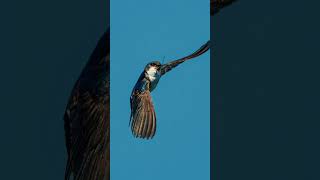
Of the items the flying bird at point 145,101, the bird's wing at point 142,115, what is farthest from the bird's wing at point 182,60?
the bird's wing at point 142,115

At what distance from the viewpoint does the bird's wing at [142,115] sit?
15.3 ft

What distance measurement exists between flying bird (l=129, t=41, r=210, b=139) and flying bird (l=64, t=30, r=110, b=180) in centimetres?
31

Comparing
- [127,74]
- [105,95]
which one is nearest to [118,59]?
[127,74]

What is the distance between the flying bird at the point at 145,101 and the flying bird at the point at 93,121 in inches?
12.0

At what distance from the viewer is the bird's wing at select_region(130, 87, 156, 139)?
4648mm

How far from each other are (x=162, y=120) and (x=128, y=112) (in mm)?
159

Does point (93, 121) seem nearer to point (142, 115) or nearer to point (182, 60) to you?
point (142, 115)

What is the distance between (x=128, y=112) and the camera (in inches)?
183

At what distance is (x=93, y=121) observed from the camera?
4980mm
